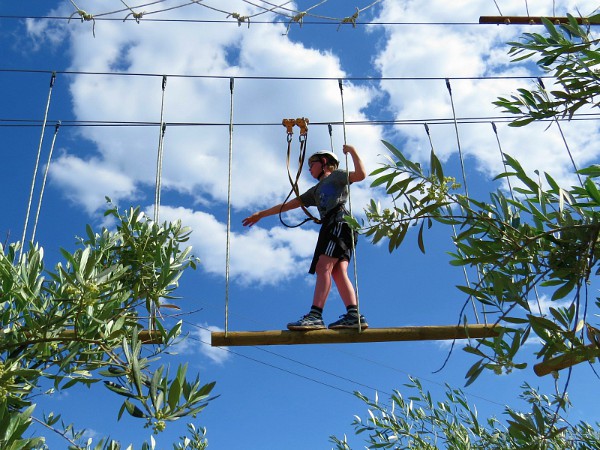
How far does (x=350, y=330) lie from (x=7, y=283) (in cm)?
181

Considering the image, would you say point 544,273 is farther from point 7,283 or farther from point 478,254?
point 7,283

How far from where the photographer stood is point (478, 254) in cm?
204

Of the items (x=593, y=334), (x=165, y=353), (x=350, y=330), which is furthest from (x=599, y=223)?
(x=350, y=330)

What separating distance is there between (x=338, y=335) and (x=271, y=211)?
1.04 m

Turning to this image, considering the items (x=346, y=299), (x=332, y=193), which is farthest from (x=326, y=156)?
(x=346, y=299)

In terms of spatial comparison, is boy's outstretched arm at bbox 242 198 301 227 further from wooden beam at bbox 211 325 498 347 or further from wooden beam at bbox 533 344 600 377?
wooden beam at bbox 533 344 600 377

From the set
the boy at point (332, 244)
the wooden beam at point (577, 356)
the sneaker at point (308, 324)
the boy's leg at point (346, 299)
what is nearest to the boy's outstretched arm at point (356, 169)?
the boy at point (332, 244)

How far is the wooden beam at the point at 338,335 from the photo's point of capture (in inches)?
132

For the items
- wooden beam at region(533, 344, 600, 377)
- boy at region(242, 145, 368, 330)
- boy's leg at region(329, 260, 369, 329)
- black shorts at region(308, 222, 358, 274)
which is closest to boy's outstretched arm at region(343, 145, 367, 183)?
boy at region(242, 145, 368, 330)

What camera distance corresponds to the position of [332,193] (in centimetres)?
397

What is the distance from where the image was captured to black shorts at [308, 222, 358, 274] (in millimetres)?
3787

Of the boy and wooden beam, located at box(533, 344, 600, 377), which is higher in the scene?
the boy

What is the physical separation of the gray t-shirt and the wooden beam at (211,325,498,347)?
716mm

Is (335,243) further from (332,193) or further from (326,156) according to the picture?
(326,156)
